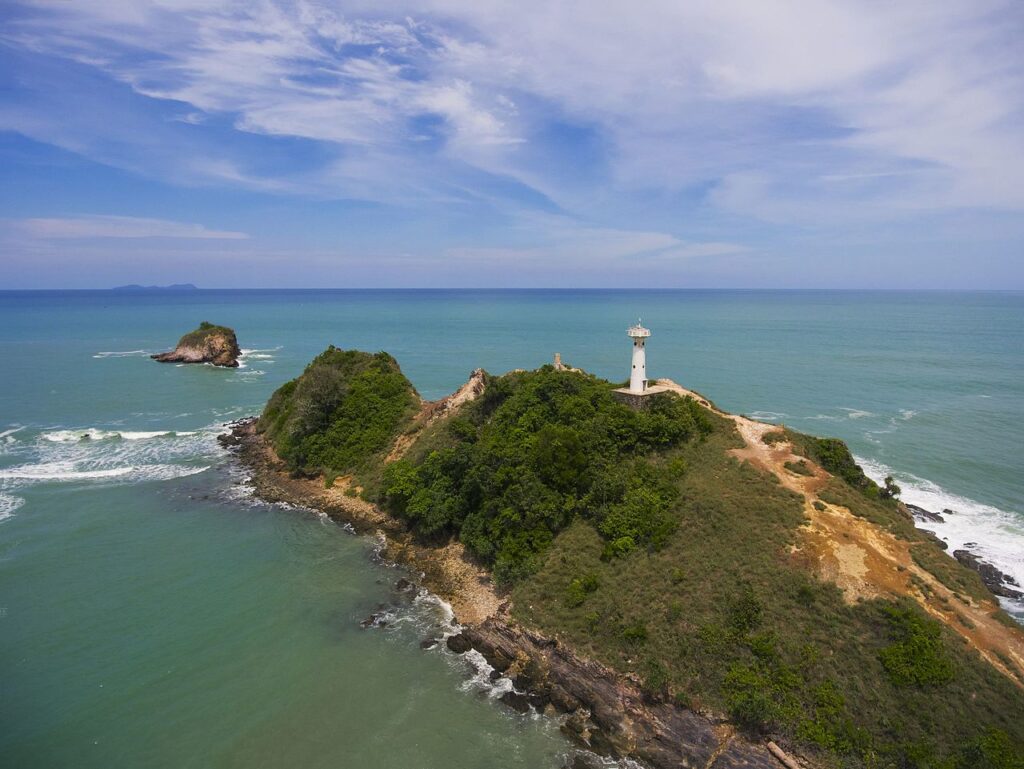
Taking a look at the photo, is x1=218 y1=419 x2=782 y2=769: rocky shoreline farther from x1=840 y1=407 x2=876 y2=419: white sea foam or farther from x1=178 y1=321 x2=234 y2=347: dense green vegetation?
x1=178 y1=321 x2=234 y2=347: dense green vegetation

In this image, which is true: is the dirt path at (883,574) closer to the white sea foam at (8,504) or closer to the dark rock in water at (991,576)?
the dark rock in water at (991,576)

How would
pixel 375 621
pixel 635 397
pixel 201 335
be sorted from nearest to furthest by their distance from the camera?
1. pixel 375 621
2. pixel 635 397
3. pixel 201 335

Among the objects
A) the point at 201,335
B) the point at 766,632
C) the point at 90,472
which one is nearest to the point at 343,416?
the point at 90,472

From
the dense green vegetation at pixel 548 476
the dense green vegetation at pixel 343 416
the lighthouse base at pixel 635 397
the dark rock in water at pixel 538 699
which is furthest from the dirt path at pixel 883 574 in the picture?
the dense green vegetation at pixel 343 416

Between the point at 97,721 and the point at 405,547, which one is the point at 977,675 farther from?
the point at 97,721

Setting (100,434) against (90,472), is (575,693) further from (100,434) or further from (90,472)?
(100,434)

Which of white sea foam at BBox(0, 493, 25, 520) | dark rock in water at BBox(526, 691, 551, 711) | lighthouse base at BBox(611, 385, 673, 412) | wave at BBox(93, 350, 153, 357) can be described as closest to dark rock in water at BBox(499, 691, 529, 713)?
dark rock in water at BBox(526, 691, 551, 711)

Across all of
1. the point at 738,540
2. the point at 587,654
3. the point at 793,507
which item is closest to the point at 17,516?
the point at 587,654
